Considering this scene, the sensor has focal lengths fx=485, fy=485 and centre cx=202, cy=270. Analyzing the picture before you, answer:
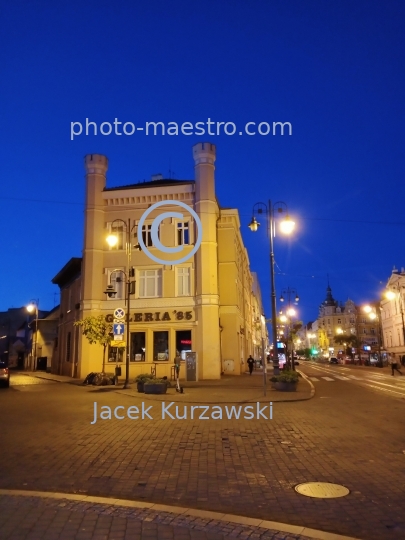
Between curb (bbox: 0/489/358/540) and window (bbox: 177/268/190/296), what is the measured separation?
2773cm

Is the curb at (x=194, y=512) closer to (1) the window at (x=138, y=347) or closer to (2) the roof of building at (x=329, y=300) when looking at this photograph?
(1) the window at (x=138, y=347)

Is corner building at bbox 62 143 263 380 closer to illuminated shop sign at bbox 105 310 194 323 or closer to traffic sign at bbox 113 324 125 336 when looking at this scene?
illuminated shop sign at bbox 105 310 194 323

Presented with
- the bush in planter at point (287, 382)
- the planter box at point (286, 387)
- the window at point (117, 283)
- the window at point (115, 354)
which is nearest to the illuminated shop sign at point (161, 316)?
the window at point (117, 283)

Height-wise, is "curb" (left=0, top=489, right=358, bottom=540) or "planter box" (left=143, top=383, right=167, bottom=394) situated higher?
"planter box" (left=143, top=383, right=167, bottom=394)

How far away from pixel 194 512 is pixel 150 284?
2962 centimetres

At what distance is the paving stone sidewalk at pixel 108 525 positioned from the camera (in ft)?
15.8

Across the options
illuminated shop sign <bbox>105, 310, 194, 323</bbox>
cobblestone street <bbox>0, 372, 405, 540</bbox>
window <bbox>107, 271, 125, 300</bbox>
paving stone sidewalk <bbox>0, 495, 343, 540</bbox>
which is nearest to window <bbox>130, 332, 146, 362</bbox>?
illuminated shop sign <bbox>105, 310, 194, 323</bbox>

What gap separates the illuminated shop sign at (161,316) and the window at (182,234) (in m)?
5.02

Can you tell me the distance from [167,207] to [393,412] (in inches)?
939

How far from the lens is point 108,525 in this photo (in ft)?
16.8

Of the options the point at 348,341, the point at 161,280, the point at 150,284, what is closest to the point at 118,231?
the point at 150,284

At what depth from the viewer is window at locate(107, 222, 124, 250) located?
3569 centimetres

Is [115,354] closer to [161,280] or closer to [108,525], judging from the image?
[161,280]

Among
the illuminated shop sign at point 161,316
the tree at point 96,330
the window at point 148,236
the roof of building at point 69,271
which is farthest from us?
the roof of building at point 69,271
